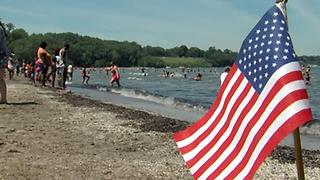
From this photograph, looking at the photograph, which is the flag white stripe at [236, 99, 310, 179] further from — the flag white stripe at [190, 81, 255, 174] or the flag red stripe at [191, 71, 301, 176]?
the flag white stripe at [190, 81, 255, 174]

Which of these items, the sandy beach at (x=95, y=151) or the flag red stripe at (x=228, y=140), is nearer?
the flag red stripe at (x=228, y=140)

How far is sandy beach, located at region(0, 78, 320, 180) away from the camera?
7117 mm

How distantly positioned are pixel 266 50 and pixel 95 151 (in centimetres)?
485

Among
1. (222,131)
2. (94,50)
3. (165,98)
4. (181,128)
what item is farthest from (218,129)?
(94,50)

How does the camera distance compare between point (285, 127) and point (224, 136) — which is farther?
point (224, 136)

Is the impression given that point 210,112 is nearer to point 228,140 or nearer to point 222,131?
point 222,131

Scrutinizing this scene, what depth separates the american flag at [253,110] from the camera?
390cm

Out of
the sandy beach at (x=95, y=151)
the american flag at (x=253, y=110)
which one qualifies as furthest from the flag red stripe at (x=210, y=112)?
the sandy beach at (x=95, y=151)

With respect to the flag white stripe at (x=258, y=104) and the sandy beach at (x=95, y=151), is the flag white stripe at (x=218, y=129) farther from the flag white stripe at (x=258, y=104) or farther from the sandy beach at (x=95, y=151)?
the sandy beach at (x=95, y=151)

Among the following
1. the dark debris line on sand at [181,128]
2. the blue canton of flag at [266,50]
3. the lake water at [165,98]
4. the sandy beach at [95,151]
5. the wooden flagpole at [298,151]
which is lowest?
the lake water at [165,98]

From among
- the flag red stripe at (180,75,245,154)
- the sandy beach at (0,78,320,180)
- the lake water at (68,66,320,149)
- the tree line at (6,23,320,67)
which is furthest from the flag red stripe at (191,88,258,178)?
the tree line at (6,23,320,67)

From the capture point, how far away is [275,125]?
393cm

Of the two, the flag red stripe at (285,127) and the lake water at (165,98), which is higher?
the flag red stripe at (285,127)

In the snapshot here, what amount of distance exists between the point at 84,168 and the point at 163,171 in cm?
100
